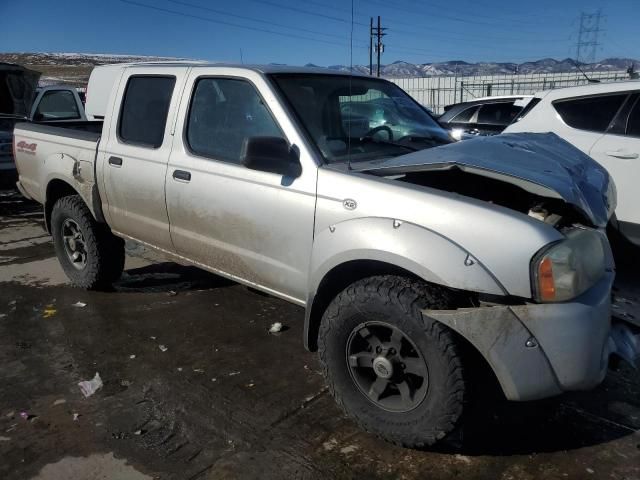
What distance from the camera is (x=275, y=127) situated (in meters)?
3.21

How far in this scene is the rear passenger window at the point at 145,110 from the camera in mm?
3949

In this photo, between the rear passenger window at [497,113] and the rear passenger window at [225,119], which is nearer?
the rear passenger window at [225,119]

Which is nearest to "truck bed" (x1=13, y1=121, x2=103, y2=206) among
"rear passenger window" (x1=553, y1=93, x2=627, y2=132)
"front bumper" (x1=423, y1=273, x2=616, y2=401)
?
"front bumper" (x1=423, y1=273, x2=616, y2=401)

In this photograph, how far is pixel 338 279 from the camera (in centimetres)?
290

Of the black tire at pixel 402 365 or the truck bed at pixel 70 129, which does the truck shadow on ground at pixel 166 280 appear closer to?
the truck bed at pixel 70 129

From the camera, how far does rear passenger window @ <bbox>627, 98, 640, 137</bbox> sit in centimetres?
502

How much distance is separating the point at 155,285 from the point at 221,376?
2.04 meters

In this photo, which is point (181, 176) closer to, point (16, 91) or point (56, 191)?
point (56, 191)

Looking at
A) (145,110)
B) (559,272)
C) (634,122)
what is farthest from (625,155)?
(145,110)

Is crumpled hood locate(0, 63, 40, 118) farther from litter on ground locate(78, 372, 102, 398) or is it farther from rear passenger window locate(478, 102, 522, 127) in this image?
rear passenger window locate(478, 102, 522, 127)

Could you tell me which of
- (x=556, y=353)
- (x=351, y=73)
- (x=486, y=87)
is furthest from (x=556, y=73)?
(x=556, y=353)

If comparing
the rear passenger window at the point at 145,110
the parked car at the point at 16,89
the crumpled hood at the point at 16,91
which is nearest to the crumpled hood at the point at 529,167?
the rear passenger window at the point at 145,110

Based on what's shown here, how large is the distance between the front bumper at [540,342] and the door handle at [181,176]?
2068mm

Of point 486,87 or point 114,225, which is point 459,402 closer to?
point 114,225
